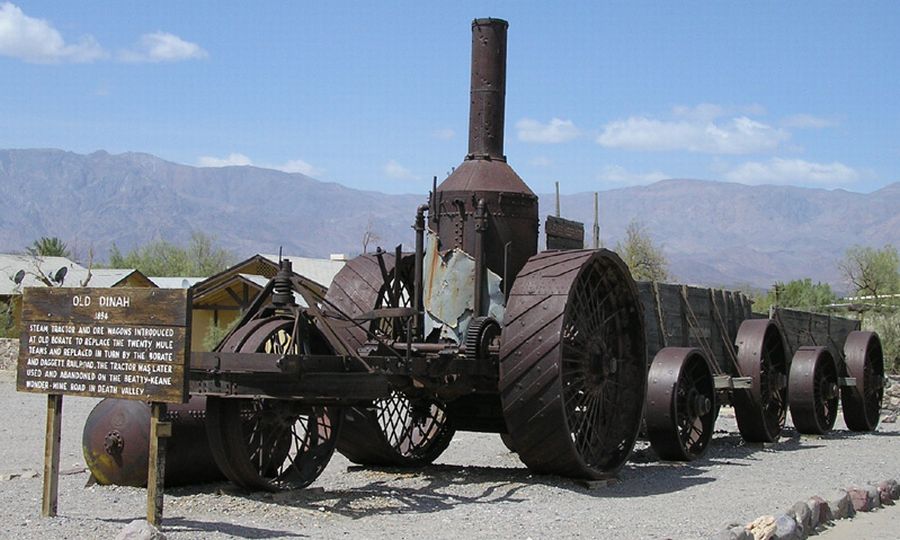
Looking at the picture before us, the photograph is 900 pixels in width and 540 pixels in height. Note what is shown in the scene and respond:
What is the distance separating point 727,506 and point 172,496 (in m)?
4.57

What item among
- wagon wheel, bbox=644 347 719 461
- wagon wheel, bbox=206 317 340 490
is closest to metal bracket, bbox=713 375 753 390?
wagon wheel, bbox=644 347 719 461

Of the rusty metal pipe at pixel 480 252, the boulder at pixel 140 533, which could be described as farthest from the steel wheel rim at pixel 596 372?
the boulder at pixel 140 533

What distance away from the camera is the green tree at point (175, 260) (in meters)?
71.9

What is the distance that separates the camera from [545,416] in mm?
10375

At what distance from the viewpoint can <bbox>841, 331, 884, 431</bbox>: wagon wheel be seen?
18.7 meters

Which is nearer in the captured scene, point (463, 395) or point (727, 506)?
point (727, 506)

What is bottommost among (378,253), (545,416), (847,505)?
(847,505)

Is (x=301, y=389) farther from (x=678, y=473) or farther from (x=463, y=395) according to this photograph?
(x=678, y=473)

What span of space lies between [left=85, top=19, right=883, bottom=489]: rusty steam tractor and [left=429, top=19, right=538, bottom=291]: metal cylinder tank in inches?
0.6

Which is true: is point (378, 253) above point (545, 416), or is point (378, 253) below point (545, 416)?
above

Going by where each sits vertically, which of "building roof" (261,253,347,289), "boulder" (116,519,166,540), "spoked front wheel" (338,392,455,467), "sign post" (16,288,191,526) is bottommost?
"boulder" (116,519,166,540)

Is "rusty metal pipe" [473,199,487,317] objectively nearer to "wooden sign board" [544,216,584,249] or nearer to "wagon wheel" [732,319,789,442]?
"wooden sign board" [544,216,584,249]

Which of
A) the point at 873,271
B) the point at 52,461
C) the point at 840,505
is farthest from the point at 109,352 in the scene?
the point at 873,271

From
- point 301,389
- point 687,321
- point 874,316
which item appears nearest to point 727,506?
point 301,389
